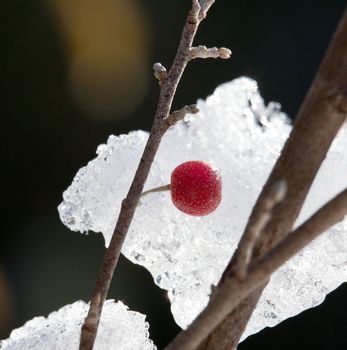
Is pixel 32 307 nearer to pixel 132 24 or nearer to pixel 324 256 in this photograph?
pixel 132 24

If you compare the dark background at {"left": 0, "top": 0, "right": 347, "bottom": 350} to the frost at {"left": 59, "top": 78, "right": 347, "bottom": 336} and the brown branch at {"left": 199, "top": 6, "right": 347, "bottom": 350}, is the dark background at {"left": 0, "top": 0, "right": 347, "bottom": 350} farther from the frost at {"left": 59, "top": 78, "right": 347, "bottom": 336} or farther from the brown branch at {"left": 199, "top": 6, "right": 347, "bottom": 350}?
the brown branch at {"left": 199, "top": 6, "right": 347, "bottom": 350}

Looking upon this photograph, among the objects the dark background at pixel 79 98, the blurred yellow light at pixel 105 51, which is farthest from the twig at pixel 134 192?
the blurred yellow light at pixel 105 51

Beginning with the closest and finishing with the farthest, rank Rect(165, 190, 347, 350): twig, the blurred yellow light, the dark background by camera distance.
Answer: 1. Rect(165, 190, 347, 350): twig
2. the dark background
3. the blurred yellow light

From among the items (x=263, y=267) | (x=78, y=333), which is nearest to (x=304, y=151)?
(x=263, y=267)

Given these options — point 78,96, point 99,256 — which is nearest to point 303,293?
point 99,256

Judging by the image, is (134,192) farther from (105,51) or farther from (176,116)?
(105,51)

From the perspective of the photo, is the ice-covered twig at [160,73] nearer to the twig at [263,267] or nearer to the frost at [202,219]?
the frost at [202,219]

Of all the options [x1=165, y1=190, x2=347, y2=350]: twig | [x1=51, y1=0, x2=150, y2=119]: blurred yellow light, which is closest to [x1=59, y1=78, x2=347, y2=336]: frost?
[x1=165, y1=190, x2=347, y2=350]: twig
